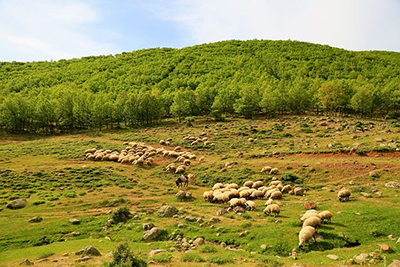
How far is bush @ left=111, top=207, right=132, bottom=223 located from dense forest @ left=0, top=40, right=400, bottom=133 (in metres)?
69.7

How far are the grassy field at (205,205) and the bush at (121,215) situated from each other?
0.85m

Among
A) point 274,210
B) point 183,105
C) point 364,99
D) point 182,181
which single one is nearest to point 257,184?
point 274,210

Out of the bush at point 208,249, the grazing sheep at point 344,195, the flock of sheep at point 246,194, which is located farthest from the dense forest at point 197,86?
the bush at point 208,249

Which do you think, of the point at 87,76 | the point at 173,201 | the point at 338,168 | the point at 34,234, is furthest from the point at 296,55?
the point at 34,234

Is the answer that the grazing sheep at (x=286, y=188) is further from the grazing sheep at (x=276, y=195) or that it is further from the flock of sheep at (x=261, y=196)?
the grazing sheep at (x=276, y=195)

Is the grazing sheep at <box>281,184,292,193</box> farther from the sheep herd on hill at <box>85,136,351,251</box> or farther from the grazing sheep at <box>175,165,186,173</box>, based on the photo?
the grazing sheep at <box>175,165,186,173</box>

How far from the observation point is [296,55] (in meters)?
176

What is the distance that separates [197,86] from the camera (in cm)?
13762

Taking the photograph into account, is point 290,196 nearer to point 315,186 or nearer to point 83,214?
point 315,186

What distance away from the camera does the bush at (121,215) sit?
22.6m

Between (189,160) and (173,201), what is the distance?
16.9 metres

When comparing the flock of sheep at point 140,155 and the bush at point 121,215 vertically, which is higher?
the flock of sheep at point 140,155

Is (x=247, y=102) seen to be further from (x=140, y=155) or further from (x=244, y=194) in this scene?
(x=244, y=194)

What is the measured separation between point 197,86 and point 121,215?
120281 mm
